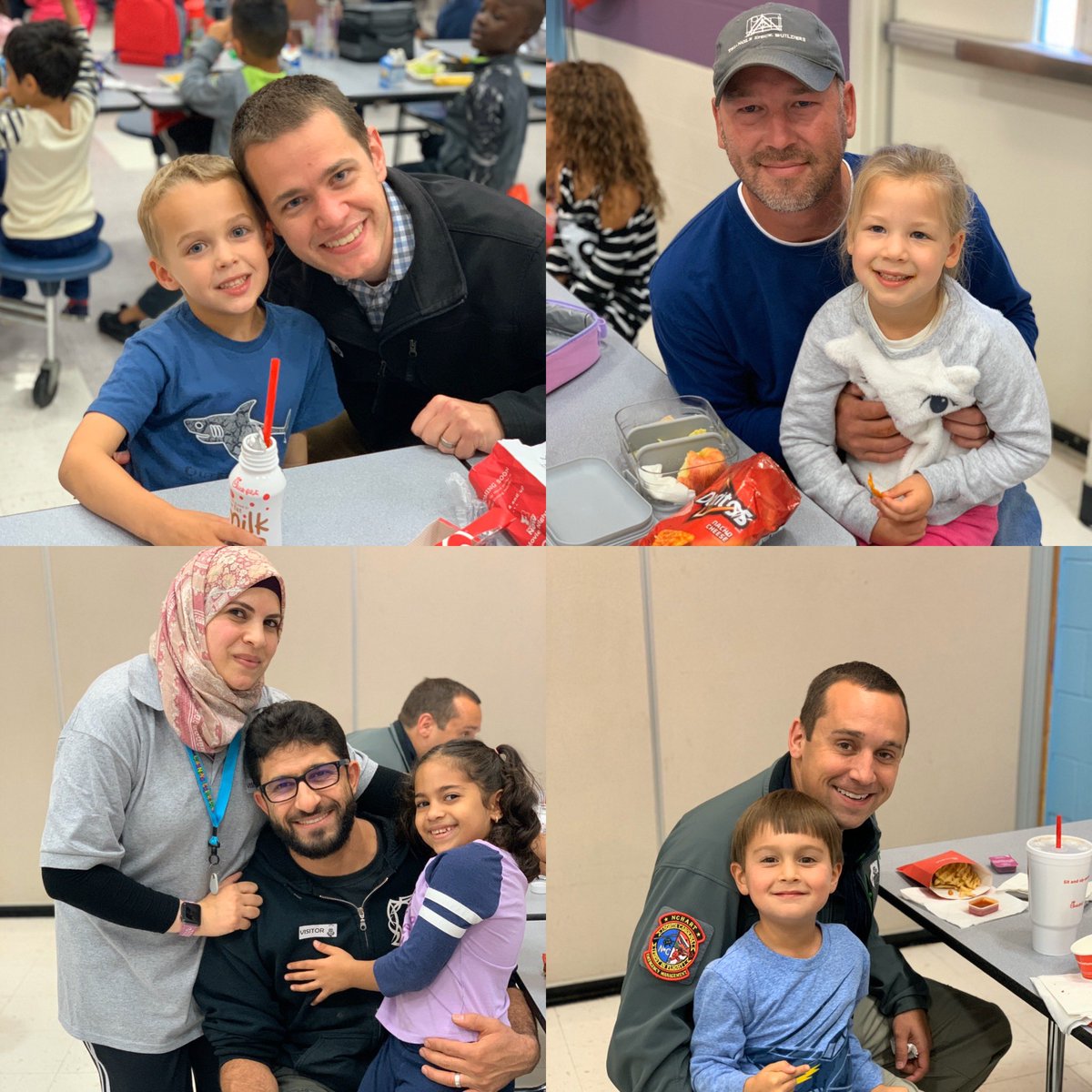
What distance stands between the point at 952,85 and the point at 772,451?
48 centimetres

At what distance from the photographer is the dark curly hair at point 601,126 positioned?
1405 millimetres

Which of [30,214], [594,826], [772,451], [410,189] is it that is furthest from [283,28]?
[594,826]

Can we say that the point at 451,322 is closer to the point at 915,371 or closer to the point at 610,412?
the point at 610,412

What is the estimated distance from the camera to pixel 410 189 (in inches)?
57.6

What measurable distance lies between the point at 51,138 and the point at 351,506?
0.58 meters

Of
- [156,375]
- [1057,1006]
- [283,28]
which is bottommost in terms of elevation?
[1057,1006]

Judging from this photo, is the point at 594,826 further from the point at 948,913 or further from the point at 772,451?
the point at 772,451

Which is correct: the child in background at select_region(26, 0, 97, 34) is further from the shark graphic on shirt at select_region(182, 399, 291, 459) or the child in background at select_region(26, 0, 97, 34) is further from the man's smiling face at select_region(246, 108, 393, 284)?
the shark graphic on shirt at select_region(182, 399, 291, 459)

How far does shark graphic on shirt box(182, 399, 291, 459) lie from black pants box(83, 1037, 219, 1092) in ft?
2.98

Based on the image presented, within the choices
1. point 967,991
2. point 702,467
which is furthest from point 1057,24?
point 967,991

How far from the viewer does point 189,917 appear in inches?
65.9

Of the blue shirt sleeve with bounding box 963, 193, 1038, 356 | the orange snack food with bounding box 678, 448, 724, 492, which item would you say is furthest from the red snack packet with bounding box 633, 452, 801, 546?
the blue shirt sleeve with bounding box 963, 193, 1038, 356

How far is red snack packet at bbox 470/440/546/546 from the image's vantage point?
1.53 m

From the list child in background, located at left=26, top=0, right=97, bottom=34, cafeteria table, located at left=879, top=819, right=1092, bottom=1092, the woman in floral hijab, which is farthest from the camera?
cafeteria table, located at left=879, top=819, right=1092, bottom=1092
